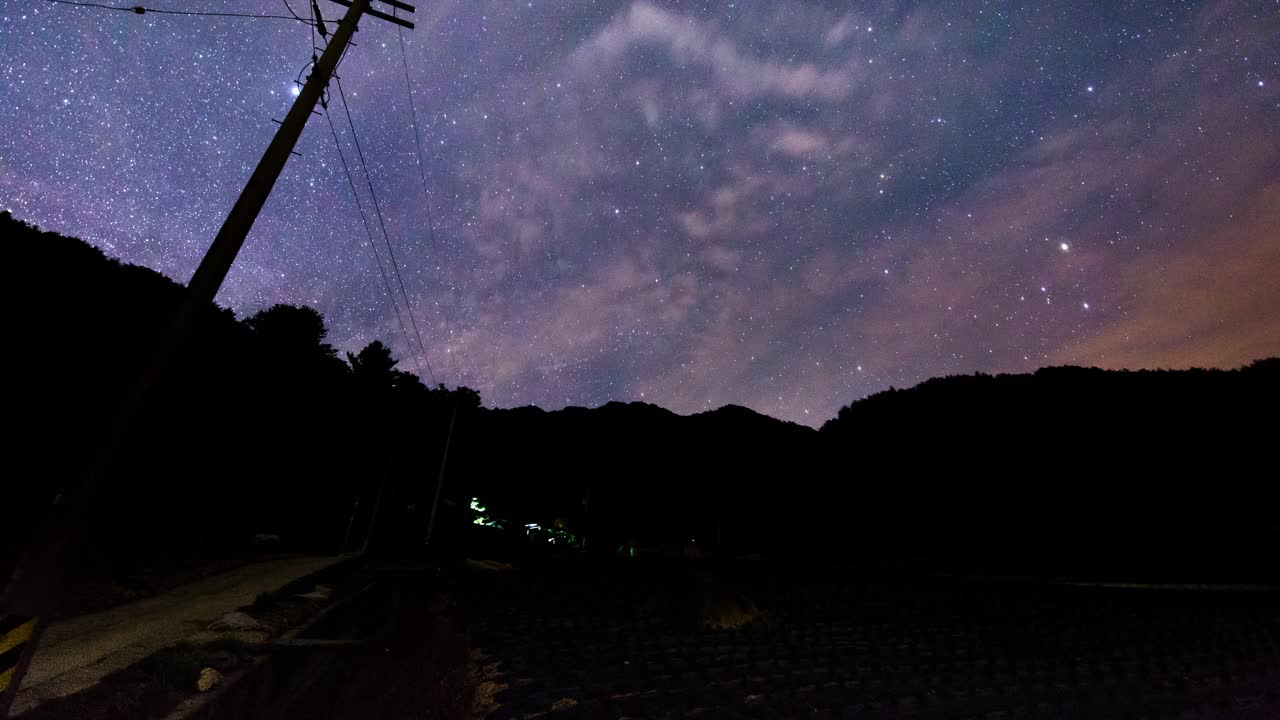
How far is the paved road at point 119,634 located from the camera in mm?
6145

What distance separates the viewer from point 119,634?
8453mm

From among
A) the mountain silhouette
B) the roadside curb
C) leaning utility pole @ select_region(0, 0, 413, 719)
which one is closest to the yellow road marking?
leaning utility pole @ select_region(0, 0, 413, 719)

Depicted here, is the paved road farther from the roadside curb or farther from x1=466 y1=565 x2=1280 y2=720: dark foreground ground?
x1=466 y1=565 x2=1280 y2=720: dark foreground ground

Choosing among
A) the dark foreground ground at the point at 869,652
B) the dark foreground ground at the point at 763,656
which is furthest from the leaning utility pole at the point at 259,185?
the dark foreground ground at the point at 869,652

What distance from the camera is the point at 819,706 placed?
6.75 meters

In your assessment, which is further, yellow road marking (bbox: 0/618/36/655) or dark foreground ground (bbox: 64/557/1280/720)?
dark foreground ground (bbox: 64/557/1280/720)

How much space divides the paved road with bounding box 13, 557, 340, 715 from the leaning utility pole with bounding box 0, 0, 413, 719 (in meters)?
1.52

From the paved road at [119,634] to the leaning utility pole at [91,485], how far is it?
5.00 feet

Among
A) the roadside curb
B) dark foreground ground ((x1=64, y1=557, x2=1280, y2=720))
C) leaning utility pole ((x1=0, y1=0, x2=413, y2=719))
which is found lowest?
the roadside curb

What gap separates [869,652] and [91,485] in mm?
10617

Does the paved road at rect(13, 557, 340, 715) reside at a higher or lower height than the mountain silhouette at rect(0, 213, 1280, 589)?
lower

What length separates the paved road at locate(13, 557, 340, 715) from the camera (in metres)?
6.14

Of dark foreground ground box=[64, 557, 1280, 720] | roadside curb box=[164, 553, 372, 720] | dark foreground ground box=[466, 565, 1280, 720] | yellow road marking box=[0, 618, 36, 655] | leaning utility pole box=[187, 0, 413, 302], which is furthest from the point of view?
dark foreground ground box=[466, 565, 1280, 720]

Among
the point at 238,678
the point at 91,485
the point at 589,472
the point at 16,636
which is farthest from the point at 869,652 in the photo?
the point at 589,472
